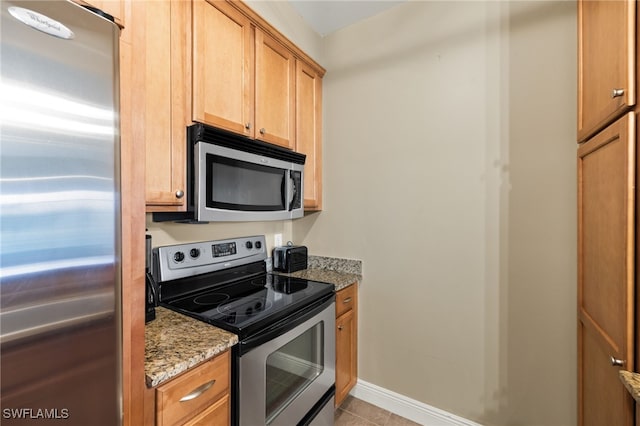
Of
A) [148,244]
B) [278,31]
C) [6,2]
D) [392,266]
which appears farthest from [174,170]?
[392,266]

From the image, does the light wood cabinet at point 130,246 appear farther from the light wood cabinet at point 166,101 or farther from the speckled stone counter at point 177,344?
the light wood cabinet at point 166,101

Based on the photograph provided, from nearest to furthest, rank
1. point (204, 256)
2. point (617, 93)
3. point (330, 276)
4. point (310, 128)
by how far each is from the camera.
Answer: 1. point (617, 93)
2. point (204, 256)
3. point (330, 276)
4. point (310, 128)

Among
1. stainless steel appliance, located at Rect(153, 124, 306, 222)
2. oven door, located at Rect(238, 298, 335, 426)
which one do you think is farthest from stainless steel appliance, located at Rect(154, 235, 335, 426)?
stainless steel appliance, located at Rect(153, 124, 306, 222)

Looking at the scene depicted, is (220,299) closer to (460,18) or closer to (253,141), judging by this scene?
(253,141)

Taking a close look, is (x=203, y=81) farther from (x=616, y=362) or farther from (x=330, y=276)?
(x=616, y=362)

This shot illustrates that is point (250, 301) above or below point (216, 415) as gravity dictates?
above

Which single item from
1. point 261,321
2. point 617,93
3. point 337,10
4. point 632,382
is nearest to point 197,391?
point 261,321

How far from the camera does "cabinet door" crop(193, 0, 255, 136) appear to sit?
4.50 ft

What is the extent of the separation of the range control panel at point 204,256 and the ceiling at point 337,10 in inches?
64.1

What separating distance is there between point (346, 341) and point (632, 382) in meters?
1.45

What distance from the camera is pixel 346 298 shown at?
1984 mm

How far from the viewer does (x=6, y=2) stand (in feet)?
1.71

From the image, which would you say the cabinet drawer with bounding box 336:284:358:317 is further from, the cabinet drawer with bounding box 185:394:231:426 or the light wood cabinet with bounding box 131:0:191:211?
the light wood cabinet with bounding box 131:0:191:211

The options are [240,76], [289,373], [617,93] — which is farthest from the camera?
[240,76]
